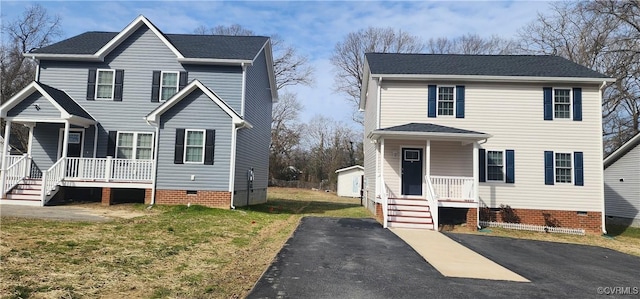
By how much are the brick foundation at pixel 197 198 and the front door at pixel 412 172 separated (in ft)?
23.2

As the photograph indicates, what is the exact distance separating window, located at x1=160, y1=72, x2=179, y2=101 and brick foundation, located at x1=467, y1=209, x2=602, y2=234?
1420 centimetres

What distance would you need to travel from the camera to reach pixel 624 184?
18219 mm

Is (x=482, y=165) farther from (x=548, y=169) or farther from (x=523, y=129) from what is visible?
(x=548, y=169)

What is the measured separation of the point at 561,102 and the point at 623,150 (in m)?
5.85

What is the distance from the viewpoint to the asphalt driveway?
549 cm

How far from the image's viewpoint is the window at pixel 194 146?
1488 centimetres

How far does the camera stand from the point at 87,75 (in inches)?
672

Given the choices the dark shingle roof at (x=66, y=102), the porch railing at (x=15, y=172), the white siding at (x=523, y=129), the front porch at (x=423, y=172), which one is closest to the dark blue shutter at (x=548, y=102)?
the white siding at (x=523, y=129)

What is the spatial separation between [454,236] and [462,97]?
6500 mm

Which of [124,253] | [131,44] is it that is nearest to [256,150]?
[131,44]

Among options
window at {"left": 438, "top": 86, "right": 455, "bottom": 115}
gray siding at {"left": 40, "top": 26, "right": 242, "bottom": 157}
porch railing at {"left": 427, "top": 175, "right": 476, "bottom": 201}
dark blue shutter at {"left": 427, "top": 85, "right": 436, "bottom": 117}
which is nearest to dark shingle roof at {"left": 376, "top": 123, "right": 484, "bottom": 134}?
dark blue shutter at {"left": 427, "top": 85, "right": 436, "bottom": 117}

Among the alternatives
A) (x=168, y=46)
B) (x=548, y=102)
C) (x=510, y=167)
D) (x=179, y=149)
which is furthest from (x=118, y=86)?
(x=548, y=102)

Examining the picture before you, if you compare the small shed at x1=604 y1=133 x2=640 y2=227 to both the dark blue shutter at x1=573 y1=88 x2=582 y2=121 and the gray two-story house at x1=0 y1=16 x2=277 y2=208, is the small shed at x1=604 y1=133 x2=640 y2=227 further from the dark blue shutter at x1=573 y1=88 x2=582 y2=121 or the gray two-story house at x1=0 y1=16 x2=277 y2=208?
the gray two-story house at x1=0 y1=16 x2=277 y2=208

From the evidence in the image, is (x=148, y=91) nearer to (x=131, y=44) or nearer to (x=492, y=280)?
(x=131, y=44)
